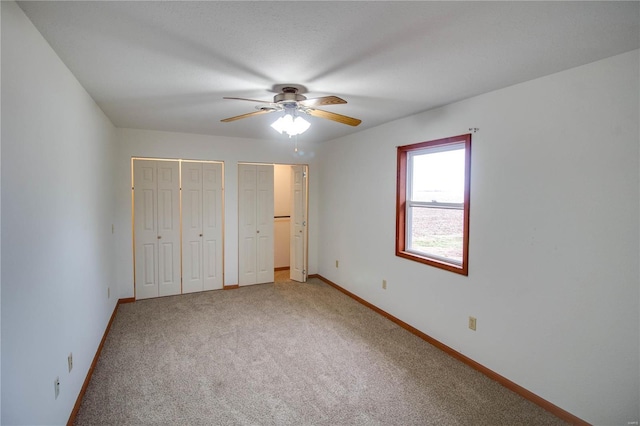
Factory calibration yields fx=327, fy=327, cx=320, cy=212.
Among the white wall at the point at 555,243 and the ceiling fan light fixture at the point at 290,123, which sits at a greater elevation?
the ceiling fan light fixture at the point at 290,123

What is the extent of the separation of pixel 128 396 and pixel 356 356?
190 centimetres

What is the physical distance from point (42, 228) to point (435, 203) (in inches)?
126

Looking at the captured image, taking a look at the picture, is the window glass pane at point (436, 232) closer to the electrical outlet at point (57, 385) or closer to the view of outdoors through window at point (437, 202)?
the view of outdoors through window at point (437, 202)

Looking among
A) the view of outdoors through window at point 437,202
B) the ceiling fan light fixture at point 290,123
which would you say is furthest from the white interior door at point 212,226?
the view of outdoors through window at point 437,202

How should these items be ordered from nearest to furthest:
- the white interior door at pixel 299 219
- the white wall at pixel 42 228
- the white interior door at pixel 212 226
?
the white wall at pixel 42 228 < the white interior door at pixel 212 226 < the white interior door at pixel 299 219

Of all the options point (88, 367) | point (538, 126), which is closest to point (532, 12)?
point (538, 126)

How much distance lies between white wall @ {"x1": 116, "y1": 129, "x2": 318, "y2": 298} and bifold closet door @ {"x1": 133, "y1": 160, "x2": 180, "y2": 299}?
11 cm

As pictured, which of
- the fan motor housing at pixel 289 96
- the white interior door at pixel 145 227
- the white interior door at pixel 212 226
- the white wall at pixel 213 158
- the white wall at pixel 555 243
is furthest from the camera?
the white interior door at pixel 212 226

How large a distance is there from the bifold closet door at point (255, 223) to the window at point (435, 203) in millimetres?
2404

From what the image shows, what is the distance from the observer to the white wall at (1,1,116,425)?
1.41m

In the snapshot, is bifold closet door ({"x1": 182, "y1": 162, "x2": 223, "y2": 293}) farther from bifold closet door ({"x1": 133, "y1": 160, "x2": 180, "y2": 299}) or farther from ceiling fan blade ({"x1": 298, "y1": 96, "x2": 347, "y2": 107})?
ceiling fan blade ({"x1": 298, "y1": 96, "x2": 347, "y2": 107})

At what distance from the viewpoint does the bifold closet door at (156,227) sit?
461cm

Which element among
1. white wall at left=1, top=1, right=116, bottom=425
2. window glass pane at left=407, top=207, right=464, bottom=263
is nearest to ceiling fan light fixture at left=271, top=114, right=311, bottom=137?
white wall at left=1, top=1, right=116, bottom=425

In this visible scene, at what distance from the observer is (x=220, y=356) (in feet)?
10.1
